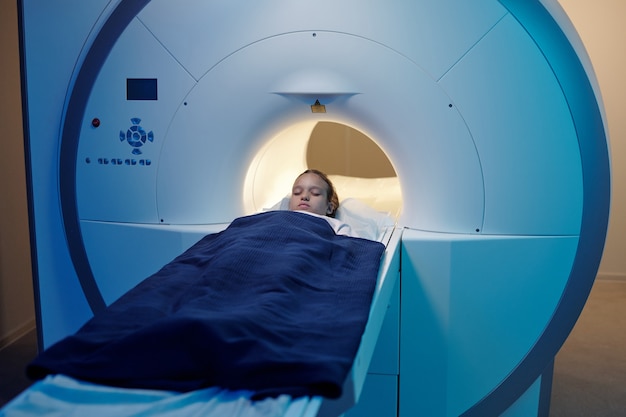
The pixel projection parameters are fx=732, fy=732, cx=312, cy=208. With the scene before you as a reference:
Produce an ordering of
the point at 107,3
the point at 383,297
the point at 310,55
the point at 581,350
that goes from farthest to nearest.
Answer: the point at 581,350, the point at 107,3, the point at 310,55, the point at 383,297

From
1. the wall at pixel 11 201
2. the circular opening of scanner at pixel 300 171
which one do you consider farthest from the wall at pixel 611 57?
the wall at pixel 11 201

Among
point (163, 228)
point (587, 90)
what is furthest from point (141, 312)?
point (587, 90)

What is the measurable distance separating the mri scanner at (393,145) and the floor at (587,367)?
31 centimetres

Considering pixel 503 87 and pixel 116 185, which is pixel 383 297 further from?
pixel 116 185

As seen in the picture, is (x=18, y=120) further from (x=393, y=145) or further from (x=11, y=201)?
(x=393, y=145)

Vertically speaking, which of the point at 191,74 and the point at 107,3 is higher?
the point at 107,3

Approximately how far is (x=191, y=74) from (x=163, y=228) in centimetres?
42

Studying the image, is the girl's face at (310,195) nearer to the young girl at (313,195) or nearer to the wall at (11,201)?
the young girl at (313,195)

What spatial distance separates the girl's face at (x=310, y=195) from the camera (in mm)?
2088

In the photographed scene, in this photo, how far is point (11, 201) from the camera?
2865 mm

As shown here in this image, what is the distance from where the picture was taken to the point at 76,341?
1.09 metres

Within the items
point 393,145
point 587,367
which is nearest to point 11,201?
point 393,145

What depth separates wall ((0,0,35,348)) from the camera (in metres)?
2.79

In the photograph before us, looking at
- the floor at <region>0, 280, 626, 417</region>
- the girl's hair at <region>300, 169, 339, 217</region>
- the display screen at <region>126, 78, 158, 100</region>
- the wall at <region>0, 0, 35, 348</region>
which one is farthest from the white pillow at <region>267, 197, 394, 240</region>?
the wall at <region>0, 0, 35, 348</region>
